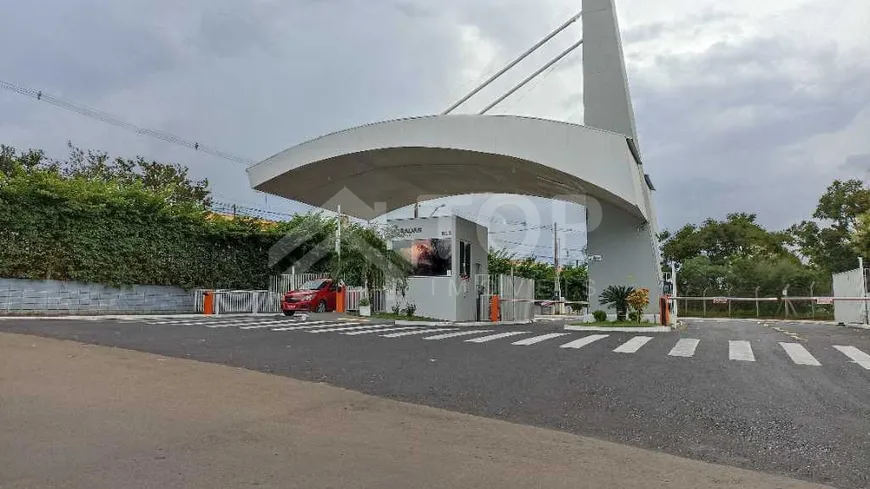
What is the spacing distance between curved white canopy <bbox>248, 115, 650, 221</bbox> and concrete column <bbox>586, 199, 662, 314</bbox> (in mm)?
647

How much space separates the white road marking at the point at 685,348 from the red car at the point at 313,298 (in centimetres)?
1735

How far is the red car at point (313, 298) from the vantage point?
90.9 ft

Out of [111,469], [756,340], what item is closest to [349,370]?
[111,469]

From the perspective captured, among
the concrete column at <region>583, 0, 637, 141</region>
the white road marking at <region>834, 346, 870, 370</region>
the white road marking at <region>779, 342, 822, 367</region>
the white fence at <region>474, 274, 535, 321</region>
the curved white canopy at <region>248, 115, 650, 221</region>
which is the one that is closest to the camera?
the white road marking at <region>834, 346, 870, 370</region>

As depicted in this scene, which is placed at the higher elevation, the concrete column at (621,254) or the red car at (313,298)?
the concrete column at (621,254)

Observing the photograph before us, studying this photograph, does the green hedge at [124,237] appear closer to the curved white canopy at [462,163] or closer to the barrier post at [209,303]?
the barrier post at [209,303]

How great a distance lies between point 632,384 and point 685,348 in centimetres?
546

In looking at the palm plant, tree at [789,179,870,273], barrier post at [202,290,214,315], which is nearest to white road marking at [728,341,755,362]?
the palm plant

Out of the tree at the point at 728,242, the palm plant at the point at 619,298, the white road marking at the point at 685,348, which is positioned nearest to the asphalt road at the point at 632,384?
the white road marking at the point at 685,348

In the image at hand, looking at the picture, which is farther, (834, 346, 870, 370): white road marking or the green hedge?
the green hedge

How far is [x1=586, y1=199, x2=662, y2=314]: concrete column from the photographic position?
80.0 ft

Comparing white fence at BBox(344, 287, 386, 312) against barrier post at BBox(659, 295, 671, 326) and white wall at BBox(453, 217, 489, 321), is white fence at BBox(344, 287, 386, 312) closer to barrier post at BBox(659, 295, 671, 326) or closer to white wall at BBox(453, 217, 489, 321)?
white wall at BBox(453, 217, 489, 321)

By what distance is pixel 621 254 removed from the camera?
81.7 feet

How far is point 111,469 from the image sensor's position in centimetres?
409
